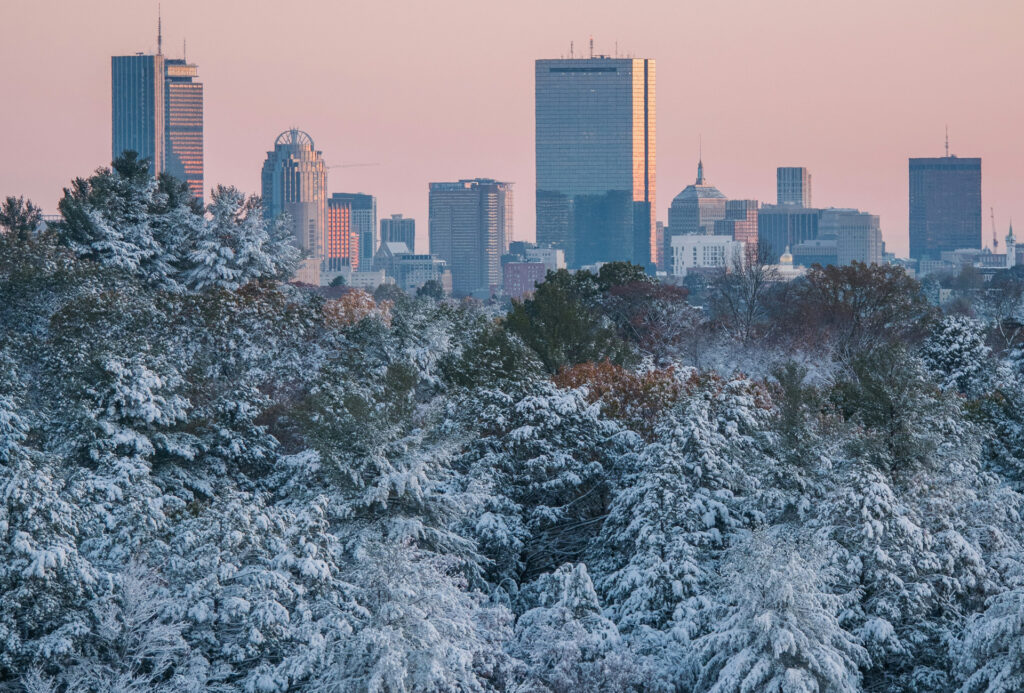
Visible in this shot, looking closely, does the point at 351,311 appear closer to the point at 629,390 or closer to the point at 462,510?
the point at 629,390

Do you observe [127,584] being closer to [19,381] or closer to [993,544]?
[19,381]

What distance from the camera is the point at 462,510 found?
3272cm

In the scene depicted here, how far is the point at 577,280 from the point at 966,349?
82.2 ft

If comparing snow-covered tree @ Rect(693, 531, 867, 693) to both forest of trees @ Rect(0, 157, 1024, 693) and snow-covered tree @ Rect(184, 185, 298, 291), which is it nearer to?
forest of trees @ Rect(0, 157, 1024, 693)

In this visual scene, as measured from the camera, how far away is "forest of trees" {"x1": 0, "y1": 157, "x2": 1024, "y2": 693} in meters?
25.5

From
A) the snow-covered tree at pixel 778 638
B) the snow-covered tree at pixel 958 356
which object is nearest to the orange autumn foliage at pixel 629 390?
the snow-covered tree at pixel 778 638

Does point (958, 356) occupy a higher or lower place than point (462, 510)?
higher

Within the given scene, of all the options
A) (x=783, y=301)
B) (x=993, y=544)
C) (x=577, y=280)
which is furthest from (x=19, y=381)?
(x=783, y=301)

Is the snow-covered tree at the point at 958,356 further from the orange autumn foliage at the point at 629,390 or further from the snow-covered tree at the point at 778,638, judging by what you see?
the snow-covered tree at the point at 778,638

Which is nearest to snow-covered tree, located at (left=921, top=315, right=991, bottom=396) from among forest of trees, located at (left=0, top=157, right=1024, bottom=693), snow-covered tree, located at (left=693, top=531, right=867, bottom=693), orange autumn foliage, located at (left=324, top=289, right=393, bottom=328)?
forest of trees, located at (left=0, top=157, right=1024, bottom=693)

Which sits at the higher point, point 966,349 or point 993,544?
point 966,349

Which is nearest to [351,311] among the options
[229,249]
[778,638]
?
[229,249]

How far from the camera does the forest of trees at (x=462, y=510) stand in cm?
2545

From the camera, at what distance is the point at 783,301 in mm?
78688
